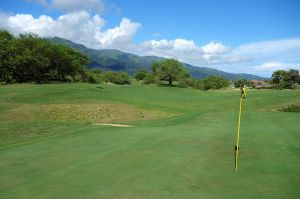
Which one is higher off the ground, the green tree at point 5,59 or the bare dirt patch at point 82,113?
the green tree at point 5,59

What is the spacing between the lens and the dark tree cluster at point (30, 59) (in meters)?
71.9

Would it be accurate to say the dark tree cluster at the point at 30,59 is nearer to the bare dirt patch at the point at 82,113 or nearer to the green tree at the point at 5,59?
the green tree at the point at 5,59

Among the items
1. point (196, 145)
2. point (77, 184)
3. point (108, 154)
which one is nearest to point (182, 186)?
point (77, 184)

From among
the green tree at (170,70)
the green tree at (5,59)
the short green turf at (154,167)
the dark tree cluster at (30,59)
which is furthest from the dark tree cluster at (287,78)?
the short green turf at (154,167)

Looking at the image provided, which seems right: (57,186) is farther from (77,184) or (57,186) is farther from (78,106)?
(78,106)

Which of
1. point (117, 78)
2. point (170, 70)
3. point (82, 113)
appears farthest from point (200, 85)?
point (82, 113)

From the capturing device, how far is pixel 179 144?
13.3 m

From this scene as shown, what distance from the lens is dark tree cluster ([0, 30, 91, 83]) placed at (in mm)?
71938

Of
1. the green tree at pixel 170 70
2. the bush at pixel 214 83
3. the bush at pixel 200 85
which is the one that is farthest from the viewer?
the bush at pixel 214 83

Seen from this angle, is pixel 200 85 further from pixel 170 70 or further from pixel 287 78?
pixel 170 70

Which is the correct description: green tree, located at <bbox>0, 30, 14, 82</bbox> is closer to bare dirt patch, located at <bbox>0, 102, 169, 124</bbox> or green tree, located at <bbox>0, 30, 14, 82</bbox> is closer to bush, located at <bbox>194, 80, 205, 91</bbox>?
bare dirt patch, located at <bbox>0, 102, 169, 124</bbox>

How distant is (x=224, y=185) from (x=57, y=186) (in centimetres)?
→ 402

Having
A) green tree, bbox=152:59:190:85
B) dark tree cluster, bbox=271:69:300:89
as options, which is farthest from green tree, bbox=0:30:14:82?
dark tree cluster, bbox=271:69:300:89

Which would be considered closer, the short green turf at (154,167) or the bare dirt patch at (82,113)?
the short green turf at (154,167)
